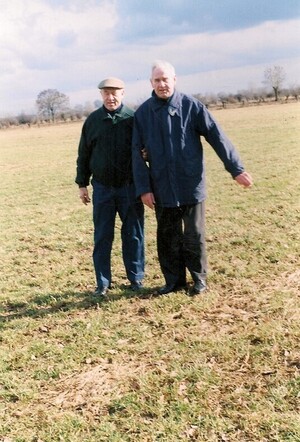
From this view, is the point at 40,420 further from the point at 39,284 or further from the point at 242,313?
the point at 39,284

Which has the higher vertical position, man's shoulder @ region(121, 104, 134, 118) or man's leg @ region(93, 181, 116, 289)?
man's shoulder @ region(121, 104, 134, 118)

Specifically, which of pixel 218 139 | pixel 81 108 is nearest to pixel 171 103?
pixel 218 139

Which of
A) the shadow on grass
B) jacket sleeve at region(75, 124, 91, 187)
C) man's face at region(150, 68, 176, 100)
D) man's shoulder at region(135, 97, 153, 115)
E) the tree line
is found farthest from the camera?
the tree line

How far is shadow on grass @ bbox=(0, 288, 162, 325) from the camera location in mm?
5246

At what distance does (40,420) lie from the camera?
344 cm

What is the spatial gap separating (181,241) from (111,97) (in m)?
1.74

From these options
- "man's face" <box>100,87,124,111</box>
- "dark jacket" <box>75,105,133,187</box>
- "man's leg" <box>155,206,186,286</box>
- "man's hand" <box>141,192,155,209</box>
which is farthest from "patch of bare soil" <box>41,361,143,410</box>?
"man's face" <box>100,87,124,111</box>

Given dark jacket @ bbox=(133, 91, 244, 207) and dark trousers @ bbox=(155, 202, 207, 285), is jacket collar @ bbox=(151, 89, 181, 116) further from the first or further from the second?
dark trousers @ bbox=(155, 202, 207, 285)

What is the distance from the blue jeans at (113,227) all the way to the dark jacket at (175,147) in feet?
1.24

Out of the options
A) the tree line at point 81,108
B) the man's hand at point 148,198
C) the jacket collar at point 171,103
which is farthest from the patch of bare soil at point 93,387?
the tree line at point 81,108

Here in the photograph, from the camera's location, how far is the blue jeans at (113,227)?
512 cm

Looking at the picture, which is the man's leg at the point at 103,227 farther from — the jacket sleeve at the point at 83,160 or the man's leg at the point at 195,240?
the man's leg at the point at 195,240

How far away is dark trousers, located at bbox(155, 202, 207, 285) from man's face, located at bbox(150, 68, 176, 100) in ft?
3.95

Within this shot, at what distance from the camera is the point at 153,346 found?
4273mm
